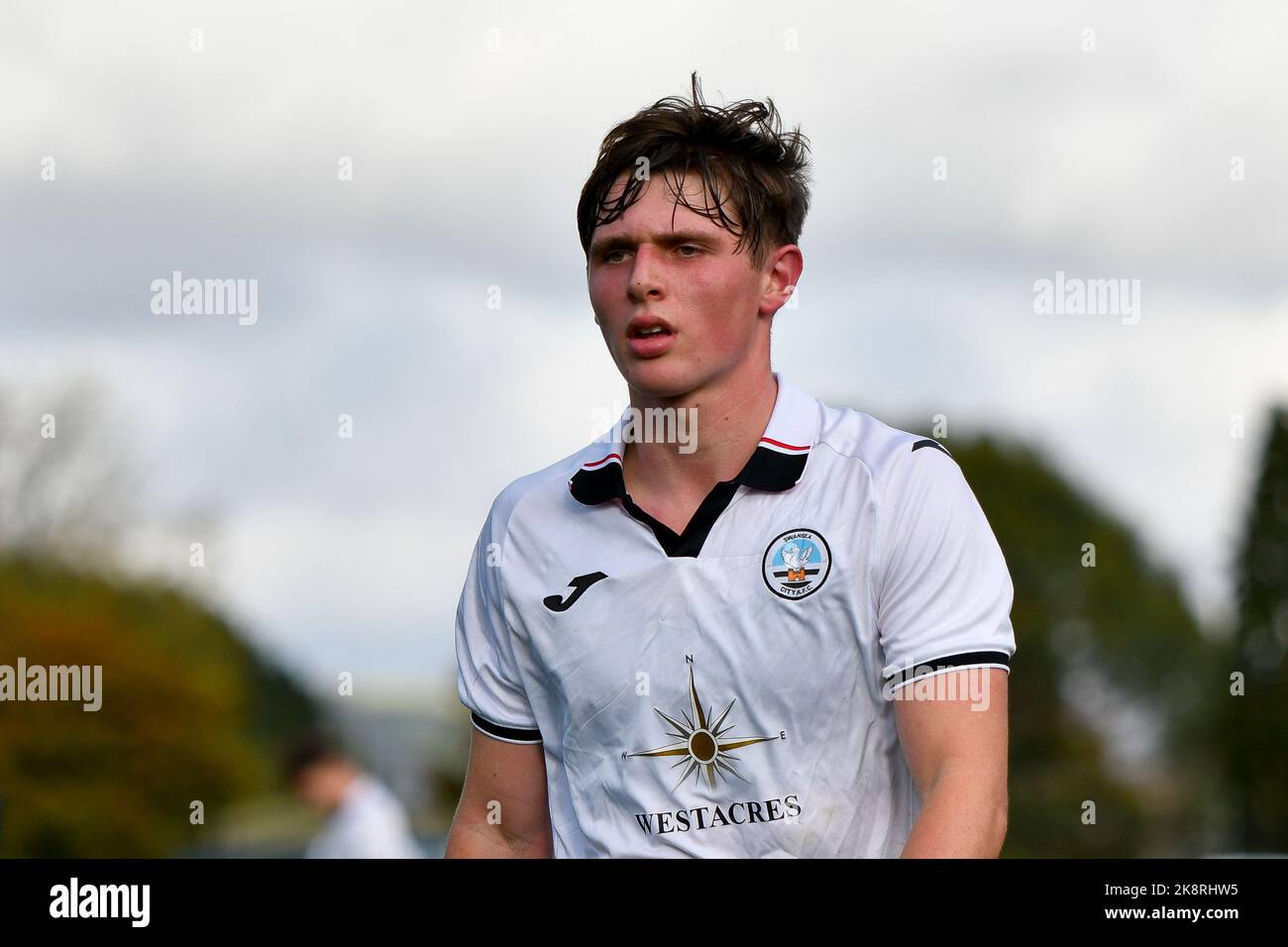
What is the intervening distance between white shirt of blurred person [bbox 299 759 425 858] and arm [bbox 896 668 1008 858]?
8.11 meters

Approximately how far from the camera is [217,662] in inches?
1891

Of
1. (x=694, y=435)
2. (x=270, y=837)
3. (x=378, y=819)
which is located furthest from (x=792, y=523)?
(x=270, y=837)

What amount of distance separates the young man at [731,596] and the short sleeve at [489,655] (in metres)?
0.01

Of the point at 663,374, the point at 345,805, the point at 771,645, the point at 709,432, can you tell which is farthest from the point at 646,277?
the point at 345,805

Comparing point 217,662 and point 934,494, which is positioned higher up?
point 934,494

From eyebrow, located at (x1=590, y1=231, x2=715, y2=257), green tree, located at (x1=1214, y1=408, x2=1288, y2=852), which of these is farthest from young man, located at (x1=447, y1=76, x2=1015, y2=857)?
green tree, located at (x1=1214, y1=408, x2=1288, y2=852)

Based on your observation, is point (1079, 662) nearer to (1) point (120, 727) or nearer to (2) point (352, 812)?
(1) point (120, 727)

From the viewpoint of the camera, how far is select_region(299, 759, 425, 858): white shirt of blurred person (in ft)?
39.0

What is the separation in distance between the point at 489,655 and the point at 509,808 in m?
0.44

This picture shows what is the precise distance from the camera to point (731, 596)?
14.7ft

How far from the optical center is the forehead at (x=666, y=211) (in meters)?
4.46
